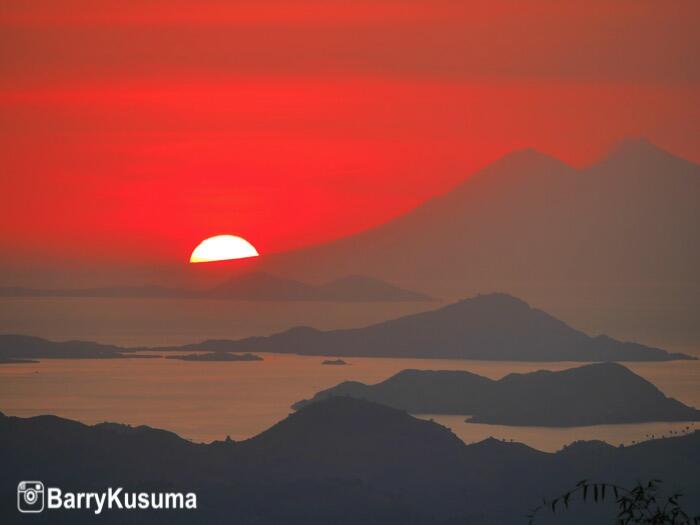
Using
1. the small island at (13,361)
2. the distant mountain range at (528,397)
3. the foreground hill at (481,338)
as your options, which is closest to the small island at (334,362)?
the foreground hill at (481,338)

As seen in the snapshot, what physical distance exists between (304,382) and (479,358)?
38.2ft

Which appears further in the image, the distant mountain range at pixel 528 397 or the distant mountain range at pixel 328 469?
the distant mountain range at pixel 528 397

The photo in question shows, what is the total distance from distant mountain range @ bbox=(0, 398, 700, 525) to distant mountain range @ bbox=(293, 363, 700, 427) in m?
2.74

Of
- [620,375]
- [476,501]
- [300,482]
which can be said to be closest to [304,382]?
[300,482]

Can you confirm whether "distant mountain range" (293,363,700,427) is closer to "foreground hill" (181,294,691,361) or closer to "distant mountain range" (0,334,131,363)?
"foreground hill" (181,294,691,361)

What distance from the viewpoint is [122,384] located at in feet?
88.2

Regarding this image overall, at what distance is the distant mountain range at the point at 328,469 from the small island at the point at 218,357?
7.89ft

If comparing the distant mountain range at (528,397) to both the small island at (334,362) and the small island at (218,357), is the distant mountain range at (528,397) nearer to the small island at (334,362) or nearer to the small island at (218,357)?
the small island at (334,362)

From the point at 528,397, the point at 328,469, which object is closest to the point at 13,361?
the point at 328,469

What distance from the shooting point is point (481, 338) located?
38781 millimetres

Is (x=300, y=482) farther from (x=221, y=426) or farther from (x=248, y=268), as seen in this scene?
(x=248, y=268)

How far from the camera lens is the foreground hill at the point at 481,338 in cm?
3353

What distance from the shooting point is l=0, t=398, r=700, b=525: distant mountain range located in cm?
2500

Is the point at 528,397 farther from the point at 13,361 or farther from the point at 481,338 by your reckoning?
the point at 13,361
